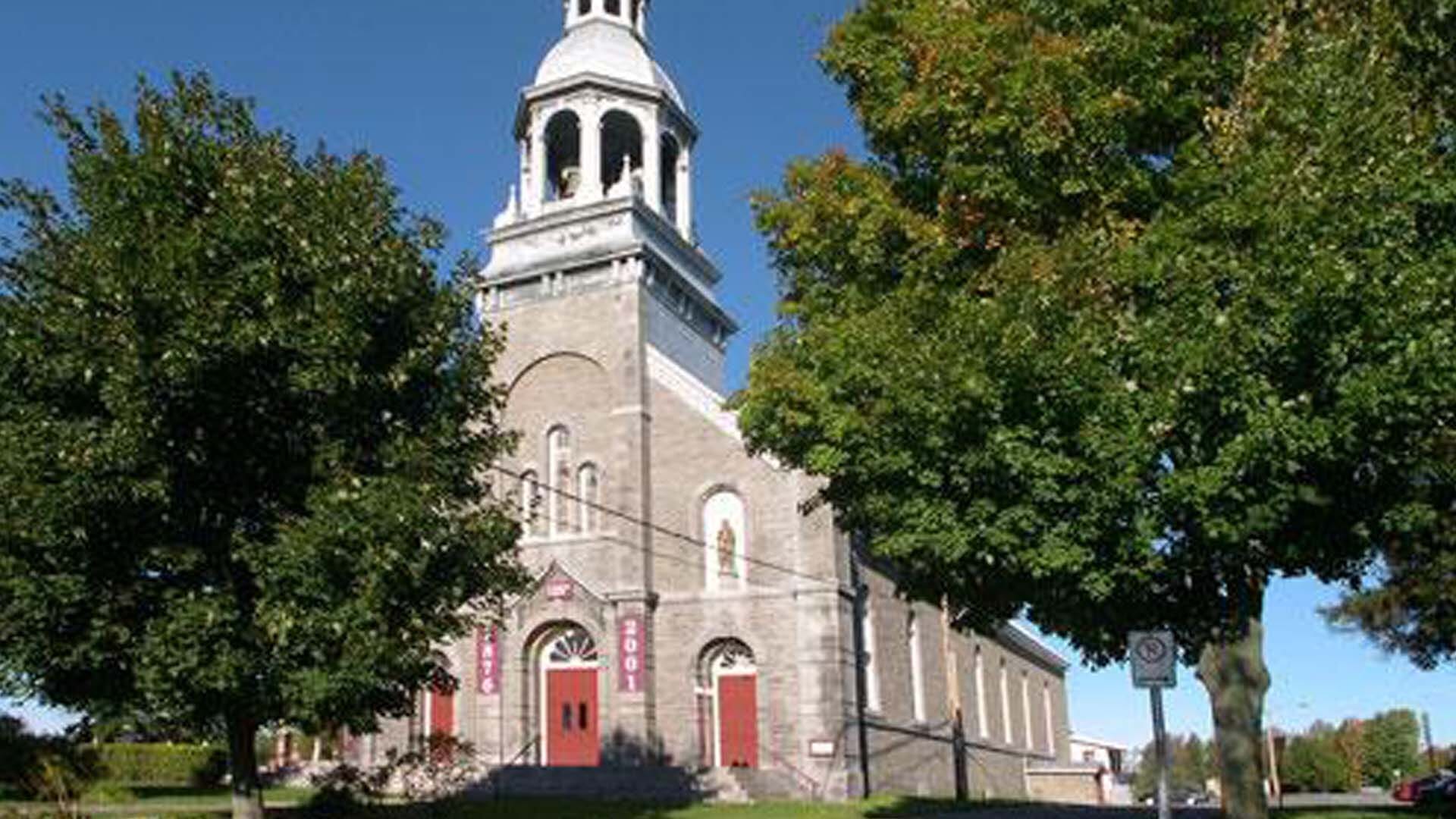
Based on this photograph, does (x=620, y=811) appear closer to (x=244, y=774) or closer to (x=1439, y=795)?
(x=244, y=774)

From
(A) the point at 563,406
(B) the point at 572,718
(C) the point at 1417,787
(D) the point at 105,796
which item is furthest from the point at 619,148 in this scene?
(C) the point at 1417,787

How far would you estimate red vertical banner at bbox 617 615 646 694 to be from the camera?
34469 millimetres

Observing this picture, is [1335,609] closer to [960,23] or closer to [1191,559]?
[1191,559]

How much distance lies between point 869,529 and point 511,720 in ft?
62.4

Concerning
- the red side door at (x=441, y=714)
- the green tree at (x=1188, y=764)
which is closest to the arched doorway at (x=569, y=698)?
the red side door at (x=441, y=714)

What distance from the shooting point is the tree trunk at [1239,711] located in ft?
56.9

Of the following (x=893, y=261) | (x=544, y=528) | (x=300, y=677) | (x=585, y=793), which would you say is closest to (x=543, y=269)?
(x=544, y=528)

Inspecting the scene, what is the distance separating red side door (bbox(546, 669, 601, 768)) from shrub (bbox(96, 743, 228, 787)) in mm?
8463

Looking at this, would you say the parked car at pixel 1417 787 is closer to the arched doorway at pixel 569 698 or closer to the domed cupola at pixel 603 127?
the arched doorway at pixel 569 698

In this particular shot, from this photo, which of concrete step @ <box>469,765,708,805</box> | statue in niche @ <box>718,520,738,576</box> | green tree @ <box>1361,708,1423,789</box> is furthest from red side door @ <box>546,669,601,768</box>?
green tree @ <box>1361,708,1423,789</box>

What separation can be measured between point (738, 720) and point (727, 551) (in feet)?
13.7

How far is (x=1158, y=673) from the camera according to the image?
12422 mm

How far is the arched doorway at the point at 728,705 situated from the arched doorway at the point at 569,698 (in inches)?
108

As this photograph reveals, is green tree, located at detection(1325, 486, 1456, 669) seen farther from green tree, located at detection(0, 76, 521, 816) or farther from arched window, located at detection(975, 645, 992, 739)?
arched window, located at detection(975, 645, 992, 739)
